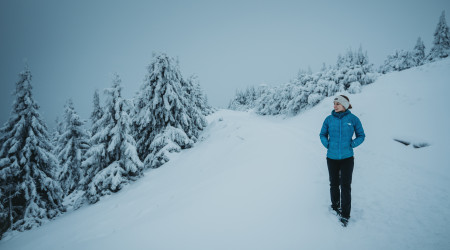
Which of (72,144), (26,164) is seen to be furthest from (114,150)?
(72,144)

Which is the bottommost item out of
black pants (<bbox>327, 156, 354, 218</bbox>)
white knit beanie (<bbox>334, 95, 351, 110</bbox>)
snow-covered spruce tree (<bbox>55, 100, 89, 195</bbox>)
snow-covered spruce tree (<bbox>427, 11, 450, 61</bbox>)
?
snow-covered spruce tree (<bbox>55, 100, 89, 195</bbox>)

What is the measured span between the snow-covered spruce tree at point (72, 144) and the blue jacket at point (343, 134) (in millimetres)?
23980

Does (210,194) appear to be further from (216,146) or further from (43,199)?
(43,199)

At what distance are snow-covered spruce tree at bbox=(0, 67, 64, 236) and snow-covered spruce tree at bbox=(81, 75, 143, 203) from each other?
4.12 meters

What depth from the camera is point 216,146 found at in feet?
55.7

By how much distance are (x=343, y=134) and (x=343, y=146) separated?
0.91ft

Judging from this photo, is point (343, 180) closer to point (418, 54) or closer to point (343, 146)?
point (343, 146)

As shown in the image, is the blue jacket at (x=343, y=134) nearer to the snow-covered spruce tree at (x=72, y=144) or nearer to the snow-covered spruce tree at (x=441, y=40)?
the snow-covered spruce tree at (x=72, y=144)

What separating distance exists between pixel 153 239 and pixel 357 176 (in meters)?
6.94

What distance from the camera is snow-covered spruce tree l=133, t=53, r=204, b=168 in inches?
697

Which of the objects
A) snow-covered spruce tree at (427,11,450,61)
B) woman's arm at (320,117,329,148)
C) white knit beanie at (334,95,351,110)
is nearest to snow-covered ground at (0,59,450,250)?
woman's arm at (320,117,329,148)

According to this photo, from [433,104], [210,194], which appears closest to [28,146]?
[210,194]

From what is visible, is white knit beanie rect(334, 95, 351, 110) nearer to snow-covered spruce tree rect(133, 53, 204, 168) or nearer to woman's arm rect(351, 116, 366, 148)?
woman's arm rect(351, 116, 366, 148)

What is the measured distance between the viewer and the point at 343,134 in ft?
15.3
